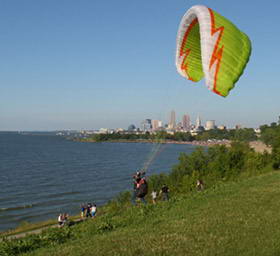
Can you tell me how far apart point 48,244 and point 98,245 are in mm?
2565

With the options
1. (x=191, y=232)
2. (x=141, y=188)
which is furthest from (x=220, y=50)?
(x=141, y=188)

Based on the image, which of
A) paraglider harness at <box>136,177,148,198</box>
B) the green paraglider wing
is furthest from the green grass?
the green paraglider wing

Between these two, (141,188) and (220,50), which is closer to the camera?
(220,50)

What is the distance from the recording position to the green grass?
7234mm

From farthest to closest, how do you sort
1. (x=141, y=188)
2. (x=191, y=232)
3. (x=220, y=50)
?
(x=141, y=188)
(x=220, y=50)
(x=191, y=232)

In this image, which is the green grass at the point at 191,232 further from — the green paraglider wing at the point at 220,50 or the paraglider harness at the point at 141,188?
the green paraglider wing at the point at 220,50

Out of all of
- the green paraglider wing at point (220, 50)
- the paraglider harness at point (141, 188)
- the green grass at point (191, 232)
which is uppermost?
the green paraglider wing at point (220, 50)

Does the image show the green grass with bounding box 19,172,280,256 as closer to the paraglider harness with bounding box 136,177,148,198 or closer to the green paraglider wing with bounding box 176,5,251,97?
the paraglider harness with bounding box 136,177,148,198

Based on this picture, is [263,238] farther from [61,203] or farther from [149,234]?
[61,203]

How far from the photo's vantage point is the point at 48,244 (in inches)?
388

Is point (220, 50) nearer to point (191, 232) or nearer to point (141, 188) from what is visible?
point (191, 232)

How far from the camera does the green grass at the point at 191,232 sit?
285 inches

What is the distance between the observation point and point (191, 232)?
329 inches

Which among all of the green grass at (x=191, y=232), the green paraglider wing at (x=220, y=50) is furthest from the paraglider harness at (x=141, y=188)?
the green paraglider wing at (x=220, y=50)
